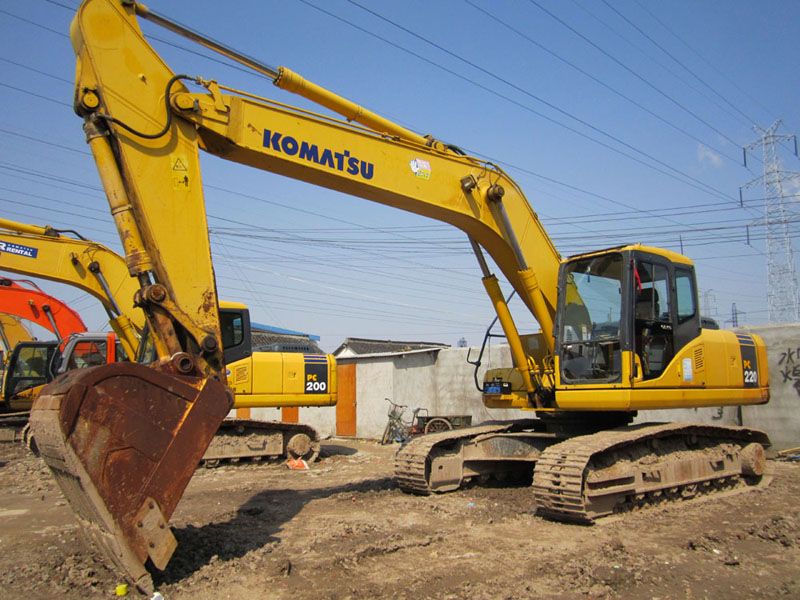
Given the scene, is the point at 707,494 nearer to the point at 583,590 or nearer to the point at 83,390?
the point at 583,590

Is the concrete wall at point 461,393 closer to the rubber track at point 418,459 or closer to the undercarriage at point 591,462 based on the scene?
the undercarriage at point 591,462

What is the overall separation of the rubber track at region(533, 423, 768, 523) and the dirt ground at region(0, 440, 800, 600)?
0.21 metres

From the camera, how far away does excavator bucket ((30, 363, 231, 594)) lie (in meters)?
3.97

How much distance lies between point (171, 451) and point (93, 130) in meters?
2.58

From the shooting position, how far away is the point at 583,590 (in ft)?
14.8

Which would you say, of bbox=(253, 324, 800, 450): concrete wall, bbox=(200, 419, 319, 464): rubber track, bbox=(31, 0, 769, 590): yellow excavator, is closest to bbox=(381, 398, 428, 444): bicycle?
bbox=(253, 324, 800, 450): concrete wall

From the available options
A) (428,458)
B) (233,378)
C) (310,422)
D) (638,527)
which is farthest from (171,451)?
(310,422)

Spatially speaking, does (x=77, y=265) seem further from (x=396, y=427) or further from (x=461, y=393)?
(x=461, y=393)

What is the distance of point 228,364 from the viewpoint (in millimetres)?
10594

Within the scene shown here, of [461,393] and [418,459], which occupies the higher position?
[461,393]

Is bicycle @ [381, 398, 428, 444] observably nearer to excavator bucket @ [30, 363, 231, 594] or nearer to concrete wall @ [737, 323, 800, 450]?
concrete wall @ [737, 323, 800, 450]

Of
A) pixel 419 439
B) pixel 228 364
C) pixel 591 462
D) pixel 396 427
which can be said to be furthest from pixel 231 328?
pixel 396 427

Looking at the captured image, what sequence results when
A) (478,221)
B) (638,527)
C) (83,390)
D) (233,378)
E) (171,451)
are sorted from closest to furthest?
(83,390) → (171,451) → (638,527) → (478,221) → (233,378)

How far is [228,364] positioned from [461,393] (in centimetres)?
689
